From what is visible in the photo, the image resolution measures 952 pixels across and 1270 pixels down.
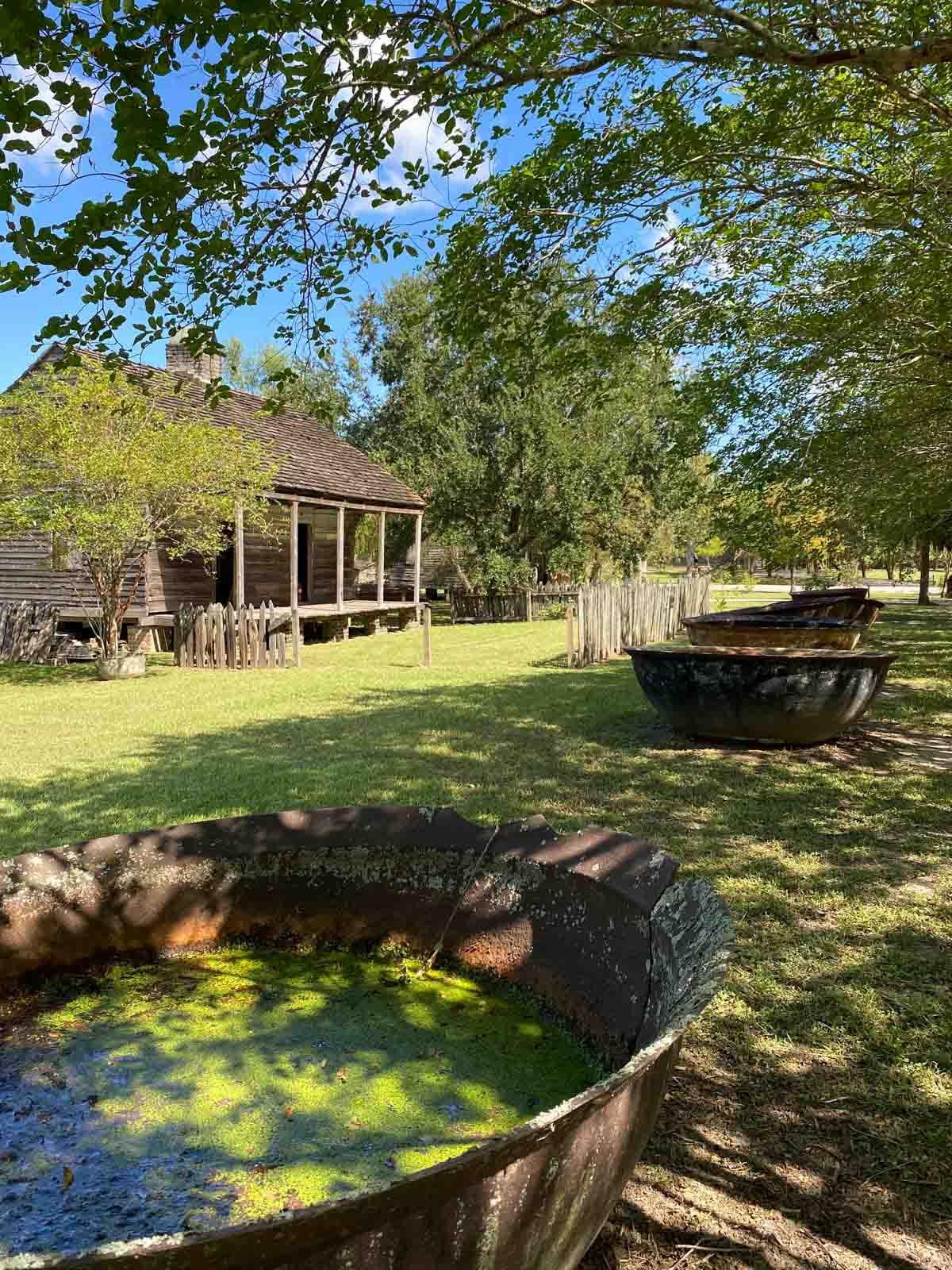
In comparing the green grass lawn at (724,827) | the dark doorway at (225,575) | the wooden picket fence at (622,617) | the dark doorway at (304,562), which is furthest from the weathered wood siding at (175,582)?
the wooden picket fence at (622,617)

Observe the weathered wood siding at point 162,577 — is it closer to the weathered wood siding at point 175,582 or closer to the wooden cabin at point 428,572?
the weathered wood siding at point 175,582

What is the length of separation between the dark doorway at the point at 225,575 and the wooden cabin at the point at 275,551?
3 cm

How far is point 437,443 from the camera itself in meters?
31.1

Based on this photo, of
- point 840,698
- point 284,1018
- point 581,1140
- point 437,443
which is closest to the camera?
point 581,1140

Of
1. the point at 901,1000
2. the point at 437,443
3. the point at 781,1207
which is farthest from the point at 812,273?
the point at 437,443

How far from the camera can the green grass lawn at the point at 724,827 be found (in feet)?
7.80

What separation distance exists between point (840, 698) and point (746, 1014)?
15.9 feet

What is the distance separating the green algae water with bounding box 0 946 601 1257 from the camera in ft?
6.91

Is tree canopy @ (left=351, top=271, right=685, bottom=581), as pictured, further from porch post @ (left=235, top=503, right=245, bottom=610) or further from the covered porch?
porch post @ (left=235, top=503, right=245, bottom=610)

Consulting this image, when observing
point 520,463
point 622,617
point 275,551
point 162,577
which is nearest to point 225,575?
point 275,551

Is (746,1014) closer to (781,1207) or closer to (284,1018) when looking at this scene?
(781,1207)

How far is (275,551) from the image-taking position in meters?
22.4

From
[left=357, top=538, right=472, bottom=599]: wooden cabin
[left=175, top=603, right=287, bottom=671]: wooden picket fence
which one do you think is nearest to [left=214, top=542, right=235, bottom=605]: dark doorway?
[left=175, top=603, right=287, bottom=671]: wooden picket fence

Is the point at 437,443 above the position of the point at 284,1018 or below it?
above
